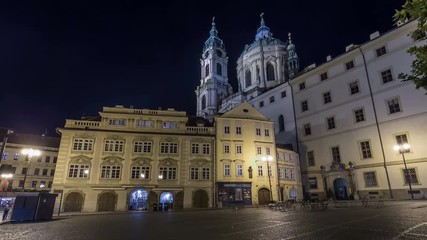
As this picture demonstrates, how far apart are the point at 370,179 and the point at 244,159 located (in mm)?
16790

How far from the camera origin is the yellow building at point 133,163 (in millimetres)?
31141

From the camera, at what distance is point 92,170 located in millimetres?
31781

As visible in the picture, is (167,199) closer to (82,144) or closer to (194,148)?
(194,148)

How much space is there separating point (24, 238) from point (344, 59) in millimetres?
42696

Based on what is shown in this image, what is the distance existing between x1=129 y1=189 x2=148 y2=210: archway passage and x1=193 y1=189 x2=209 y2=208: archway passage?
6.39 meters

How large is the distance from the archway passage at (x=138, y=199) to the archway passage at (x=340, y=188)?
27.2 metres

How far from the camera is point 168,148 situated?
34719 millimetres

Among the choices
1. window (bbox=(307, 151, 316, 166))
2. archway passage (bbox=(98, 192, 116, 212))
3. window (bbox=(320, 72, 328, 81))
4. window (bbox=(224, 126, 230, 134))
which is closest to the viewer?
archway passage (bbox=(98, 192, 116, 212))

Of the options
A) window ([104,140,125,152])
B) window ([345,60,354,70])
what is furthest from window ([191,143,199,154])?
window ([345,60,354,70])

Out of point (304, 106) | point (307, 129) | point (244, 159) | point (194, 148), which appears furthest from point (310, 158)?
point (194, 148)

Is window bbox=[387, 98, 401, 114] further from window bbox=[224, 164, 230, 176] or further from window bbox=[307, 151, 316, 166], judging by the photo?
window bbox=[224, 164, 230, 176]

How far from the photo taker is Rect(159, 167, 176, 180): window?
3350cm

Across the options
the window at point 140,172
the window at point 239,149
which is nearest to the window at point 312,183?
the window at point 239,149

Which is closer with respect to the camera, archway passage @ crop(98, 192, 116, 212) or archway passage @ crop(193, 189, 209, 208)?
archway passage @ crop(98, 192, 116, 212)
